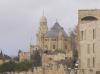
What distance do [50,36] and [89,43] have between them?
96.6 metres

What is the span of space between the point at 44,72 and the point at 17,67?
2380 cm

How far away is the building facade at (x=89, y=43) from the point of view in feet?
168

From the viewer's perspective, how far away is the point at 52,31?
15175 cm

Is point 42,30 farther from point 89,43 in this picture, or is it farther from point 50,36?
point 89,43

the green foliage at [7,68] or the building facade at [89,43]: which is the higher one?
the building facade at [89,43]

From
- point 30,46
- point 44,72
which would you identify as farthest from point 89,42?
point 30,46

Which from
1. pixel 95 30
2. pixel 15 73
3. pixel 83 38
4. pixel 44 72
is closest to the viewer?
pixel 95 30

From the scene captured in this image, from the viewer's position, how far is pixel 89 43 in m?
Result: 52.7

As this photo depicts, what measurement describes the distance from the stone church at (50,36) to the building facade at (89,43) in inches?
3281

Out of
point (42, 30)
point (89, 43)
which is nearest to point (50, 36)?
point (42, 30)

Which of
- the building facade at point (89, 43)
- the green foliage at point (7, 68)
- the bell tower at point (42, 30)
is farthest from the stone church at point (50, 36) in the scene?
the building facade at point (89, 43)

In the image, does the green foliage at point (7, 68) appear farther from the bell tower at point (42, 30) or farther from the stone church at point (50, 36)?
the bell tower at point (42, 30)

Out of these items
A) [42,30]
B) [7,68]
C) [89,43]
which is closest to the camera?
[89,43]

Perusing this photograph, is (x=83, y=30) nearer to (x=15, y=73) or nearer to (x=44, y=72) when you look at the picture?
(x=44, y=72)
